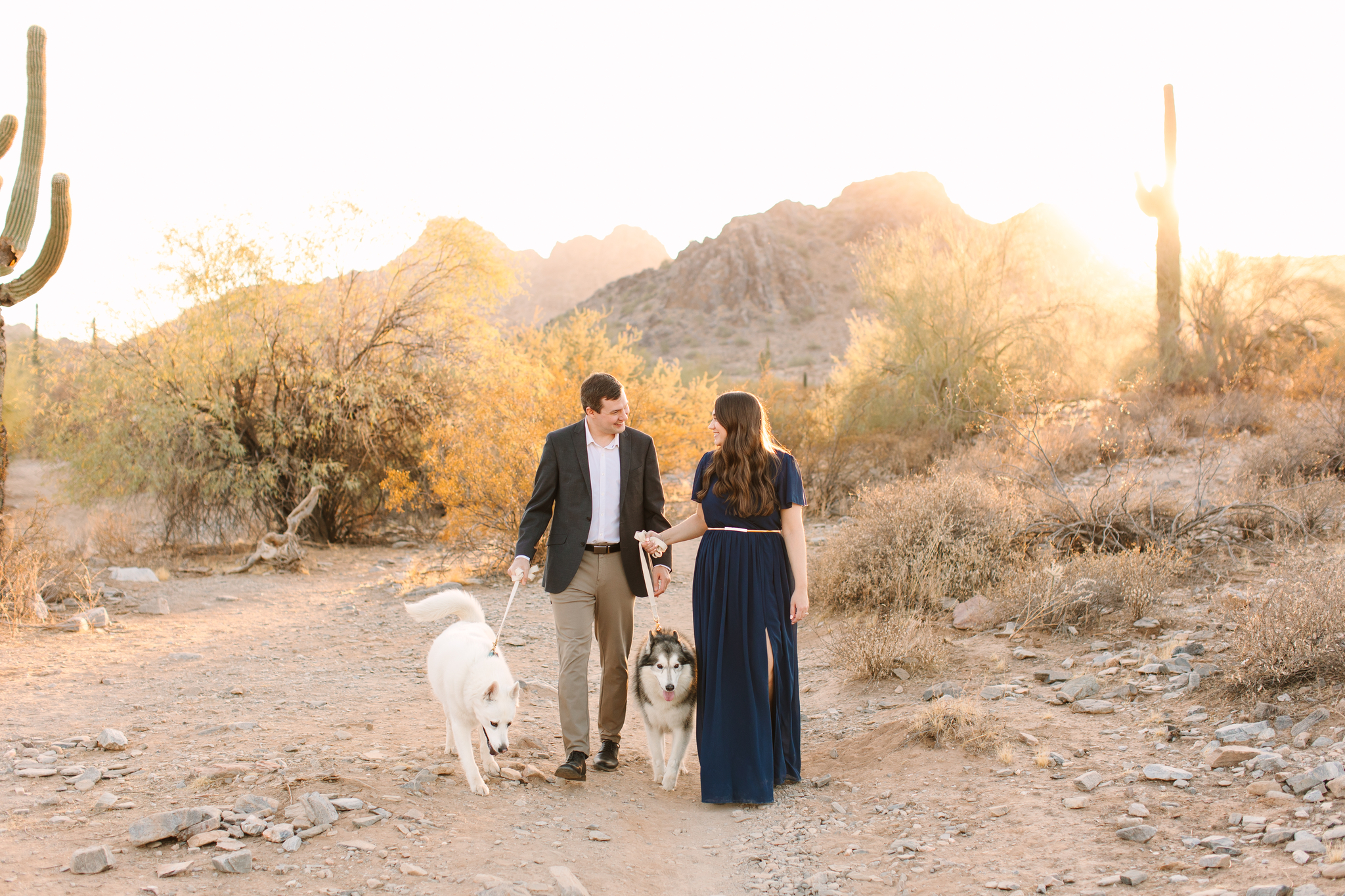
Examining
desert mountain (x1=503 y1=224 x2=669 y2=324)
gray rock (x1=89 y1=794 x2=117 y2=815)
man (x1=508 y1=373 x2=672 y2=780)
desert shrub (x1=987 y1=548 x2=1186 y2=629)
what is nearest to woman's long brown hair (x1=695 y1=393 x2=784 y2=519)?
man (x1=508 y1=373 x2=672 y2=780)

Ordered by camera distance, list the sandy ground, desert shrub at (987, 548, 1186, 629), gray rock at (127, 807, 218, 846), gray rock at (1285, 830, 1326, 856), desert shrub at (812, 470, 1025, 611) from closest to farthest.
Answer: gray rock at (1285, 830, 1326, 856) → the sandy ground → gray rock at (127, 807, 218, 846) → desert shrub at (987, 548, 1186, 629) → desert shrub at (812, 470, 1025, 611)

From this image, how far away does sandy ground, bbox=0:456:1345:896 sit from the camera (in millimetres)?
3453

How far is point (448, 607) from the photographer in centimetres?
474

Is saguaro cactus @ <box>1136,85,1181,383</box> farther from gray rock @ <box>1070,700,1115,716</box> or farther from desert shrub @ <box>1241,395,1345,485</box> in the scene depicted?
gray rock @ <box>1070,700,1115,716</box>

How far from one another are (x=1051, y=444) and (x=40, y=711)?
12677 millimetres

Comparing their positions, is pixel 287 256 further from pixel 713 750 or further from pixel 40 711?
pixel 713 750

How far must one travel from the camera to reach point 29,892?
318cm

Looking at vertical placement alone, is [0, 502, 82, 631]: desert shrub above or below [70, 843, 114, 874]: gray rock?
above

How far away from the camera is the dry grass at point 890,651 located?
6430 millimetres

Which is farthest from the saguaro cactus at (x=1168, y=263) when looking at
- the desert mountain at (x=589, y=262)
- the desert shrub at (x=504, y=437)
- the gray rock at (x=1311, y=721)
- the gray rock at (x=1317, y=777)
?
the desert mountain at (x=589, y=262)

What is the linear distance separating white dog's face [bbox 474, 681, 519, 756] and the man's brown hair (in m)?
1.49

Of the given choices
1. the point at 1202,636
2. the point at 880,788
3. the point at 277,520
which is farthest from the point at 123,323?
the point at 1202,636

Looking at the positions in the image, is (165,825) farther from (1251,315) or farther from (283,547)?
(1251,315)

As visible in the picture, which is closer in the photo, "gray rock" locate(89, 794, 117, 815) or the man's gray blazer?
"gray rock" locate(89, 794, 117, 815)
